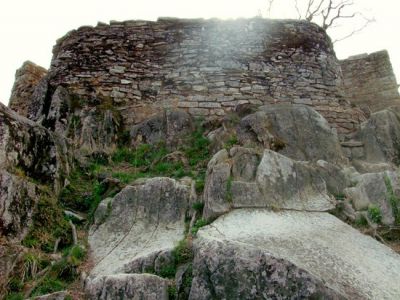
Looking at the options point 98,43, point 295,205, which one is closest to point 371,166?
point 295,205

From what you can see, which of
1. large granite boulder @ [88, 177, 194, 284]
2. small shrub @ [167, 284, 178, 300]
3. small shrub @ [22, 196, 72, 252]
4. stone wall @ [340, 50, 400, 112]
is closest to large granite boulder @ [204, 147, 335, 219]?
large granite boulder @ [88, 177, 194, 284]

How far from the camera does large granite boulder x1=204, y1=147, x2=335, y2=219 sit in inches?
205

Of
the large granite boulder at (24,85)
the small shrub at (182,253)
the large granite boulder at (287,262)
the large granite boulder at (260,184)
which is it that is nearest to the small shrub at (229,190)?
the large granite boulder at (260,184)

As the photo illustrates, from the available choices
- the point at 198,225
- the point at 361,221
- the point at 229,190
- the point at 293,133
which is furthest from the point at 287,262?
the point at 293,133

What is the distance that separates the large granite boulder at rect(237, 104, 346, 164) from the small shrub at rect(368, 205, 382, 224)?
5.57 ft

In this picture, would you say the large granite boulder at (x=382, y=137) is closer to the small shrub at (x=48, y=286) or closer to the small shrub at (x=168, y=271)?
the small shrub at (x=168, y=271)

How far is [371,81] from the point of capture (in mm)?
10023

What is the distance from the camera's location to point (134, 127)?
26.1ft

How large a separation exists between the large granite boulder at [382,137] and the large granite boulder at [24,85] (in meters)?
6.41

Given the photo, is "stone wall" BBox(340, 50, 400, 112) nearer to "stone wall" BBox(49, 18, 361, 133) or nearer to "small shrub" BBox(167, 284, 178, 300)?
"stone wall" BBox(49, 18, 361, 133)

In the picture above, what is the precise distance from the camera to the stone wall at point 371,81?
9656 mm

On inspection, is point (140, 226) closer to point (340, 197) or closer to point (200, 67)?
point (340, 197)

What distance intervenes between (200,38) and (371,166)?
449 cm

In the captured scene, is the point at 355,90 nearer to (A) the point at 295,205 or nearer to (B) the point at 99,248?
(A) the point at 295,205
